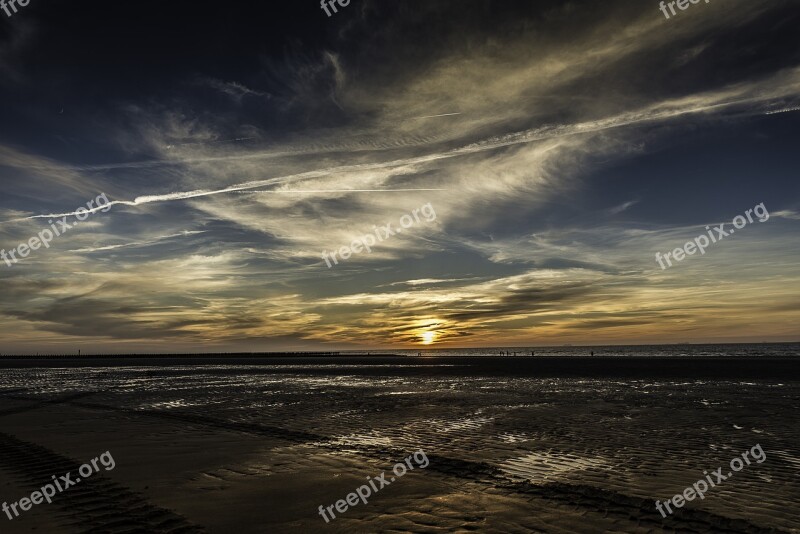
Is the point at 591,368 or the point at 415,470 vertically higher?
the point at 415,470

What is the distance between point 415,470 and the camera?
10.3 meters

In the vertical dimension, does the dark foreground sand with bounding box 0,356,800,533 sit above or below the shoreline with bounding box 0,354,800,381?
above

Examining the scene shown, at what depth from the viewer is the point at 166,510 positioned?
25.3 ft

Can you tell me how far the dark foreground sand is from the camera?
7.40 metres

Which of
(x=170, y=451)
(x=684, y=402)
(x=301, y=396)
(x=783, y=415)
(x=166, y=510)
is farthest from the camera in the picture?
(x=301, y=396)

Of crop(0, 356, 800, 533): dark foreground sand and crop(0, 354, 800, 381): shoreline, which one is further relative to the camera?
crop(0, 354, 800, 381): shoreline

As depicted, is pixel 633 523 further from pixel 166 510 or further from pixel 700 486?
pixel 166 510

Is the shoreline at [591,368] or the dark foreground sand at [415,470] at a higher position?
the dark foreground sand at [415,470]

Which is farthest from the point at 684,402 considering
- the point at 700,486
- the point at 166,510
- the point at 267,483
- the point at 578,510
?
the point at 166,510

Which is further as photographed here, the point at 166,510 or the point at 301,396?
the point at 301,396

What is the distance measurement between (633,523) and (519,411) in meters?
12.2

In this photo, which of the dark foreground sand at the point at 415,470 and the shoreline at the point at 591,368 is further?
the shoreline at the point at 591,368

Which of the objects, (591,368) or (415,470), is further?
(591,368)

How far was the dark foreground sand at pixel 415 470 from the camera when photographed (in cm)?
740
